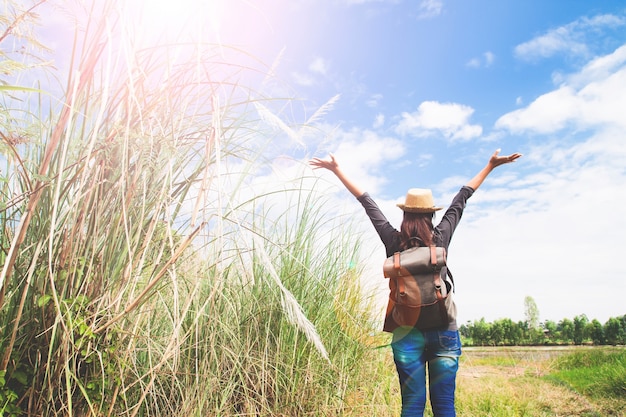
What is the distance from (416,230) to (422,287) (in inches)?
15.3

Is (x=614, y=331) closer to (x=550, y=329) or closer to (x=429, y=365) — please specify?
(x=550, y=329)

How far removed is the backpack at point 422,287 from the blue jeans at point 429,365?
0.08 meters

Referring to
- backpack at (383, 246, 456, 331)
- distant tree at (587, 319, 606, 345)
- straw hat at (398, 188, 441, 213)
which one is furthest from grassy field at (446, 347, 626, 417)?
distant tree at (587, 319, 606, 345)

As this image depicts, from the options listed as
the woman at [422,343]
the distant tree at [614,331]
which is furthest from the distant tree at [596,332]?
the woman at [422,343]

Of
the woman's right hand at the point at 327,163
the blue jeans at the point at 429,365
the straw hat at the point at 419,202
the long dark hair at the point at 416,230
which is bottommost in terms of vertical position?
the blue jeans at the point at 429,365

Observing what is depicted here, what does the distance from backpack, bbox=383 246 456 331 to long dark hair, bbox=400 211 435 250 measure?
11 cm

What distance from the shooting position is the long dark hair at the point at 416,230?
118 inches

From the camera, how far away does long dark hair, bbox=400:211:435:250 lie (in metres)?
3.01

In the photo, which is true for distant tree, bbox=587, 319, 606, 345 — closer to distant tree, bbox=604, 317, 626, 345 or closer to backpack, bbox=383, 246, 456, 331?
distant tree, bbox=604, 317, 626, 345

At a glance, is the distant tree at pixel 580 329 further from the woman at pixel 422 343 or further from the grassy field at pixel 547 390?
the woman at pixel 422 343

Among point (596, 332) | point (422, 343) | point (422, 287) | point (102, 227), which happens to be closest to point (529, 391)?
point (422, 343)

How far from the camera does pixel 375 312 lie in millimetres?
4441

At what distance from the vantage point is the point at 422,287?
2828 mm

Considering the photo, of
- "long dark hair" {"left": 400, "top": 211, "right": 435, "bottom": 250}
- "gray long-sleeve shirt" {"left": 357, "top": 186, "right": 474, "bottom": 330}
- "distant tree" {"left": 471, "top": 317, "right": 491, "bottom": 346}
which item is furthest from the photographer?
"distant tree" {"left": 471, "top": 317, "right": 491, "bottom": 346}
